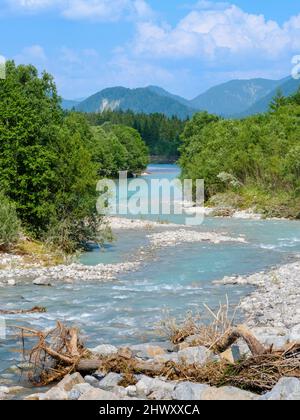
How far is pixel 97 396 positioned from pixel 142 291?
35.8ft

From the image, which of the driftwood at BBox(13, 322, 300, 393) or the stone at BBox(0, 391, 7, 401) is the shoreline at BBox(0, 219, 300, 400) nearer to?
the stone at BBox(0, 391, 7, 401)

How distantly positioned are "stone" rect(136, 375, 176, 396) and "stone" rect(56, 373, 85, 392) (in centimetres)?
111

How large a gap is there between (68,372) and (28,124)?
60.5 feet

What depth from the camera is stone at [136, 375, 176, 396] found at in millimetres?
10781

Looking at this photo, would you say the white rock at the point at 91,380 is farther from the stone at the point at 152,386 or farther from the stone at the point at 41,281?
the stone at the point at 41,281

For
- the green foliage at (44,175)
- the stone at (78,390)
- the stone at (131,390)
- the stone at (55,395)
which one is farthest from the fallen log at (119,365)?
the green foliage at (44,175)

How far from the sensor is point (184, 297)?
20125 mm

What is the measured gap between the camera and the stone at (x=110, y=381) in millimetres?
11539

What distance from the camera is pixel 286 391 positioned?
384 inches

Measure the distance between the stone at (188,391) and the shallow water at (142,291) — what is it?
362 cm

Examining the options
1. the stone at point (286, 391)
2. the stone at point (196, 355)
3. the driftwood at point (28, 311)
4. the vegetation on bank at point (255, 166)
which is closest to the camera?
the stone at point (286, 391)

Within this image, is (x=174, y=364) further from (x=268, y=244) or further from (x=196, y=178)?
(x=196, y=178)

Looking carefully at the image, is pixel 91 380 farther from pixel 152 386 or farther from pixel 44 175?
pixel 44 175
